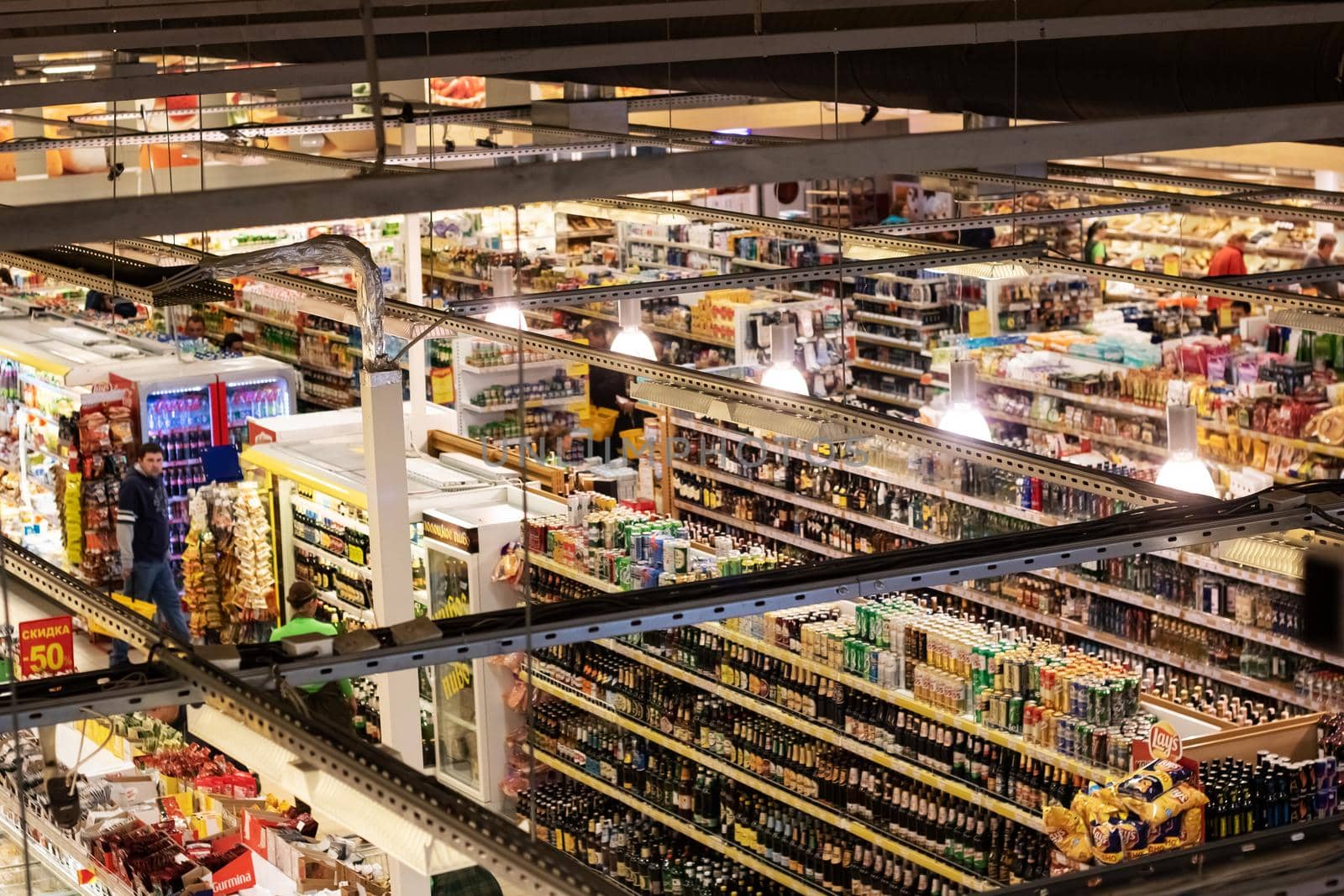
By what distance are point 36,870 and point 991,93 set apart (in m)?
4.54

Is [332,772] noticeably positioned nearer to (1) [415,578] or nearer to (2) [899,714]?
(2) [899,714]

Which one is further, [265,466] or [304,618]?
[265,466]

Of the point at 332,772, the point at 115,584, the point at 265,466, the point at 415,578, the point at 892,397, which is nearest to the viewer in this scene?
the point at 332,772

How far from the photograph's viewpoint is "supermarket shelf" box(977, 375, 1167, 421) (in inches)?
418

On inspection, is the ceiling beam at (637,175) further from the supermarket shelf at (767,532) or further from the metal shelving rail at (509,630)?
the supermarket shelf at (767,532)

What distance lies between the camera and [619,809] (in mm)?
9336

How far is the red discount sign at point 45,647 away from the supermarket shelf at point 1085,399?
5.70 meters

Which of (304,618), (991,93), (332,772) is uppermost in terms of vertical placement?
(991,93)

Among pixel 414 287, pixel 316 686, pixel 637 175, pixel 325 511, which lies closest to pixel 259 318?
pixel 414 287

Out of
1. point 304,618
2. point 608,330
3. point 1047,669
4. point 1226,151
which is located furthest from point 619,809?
point 1226,151

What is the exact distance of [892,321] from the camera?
48.5 feet

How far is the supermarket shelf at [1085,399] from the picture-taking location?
10.6 meters

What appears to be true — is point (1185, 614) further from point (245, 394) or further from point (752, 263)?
point (752, 263)

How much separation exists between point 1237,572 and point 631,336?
3860mm
